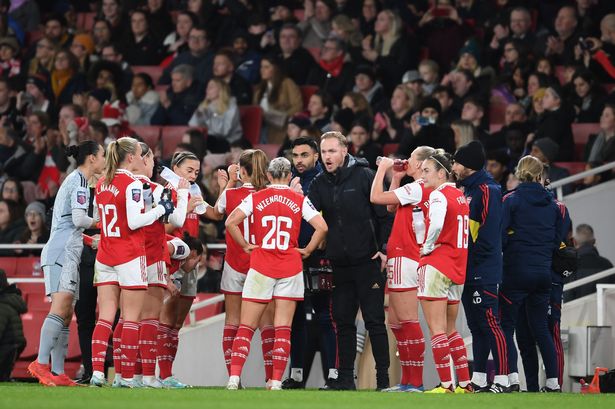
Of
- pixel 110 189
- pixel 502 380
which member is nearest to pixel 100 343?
pixel 110 189

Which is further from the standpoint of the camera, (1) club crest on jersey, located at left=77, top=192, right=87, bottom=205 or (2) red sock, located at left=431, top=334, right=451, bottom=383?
(1) club crest on jersey, located at left=77, top=192, right=87, bottom=205

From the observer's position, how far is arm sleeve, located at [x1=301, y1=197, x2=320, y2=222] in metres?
11.0

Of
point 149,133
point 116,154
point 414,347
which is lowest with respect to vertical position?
point 414,347

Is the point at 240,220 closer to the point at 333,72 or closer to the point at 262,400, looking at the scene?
the point at 262,400

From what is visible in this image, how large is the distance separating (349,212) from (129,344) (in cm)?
216

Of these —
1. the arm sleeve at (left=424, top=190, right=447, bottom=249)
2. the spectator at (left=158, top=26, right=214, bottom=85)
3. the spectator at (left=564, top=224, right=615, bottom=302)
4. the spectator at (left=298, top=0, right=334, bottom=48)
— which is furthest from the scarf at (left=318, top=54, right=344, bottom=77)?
the arm sleeve at (left=424, top=190, right=447, bottom=249)

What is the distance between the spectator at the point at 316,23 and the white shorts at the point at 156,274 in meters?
8.93

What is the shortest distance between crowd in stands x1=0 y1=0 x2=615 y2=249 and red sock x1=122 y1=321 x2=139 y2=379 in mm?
4320

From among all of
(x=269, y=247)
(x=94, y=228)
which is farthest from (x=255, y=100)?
(x=269, y=247)

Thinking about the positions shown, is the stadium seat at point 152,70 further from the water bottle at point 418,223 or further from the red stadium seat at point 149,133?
the water bottle at point 418,223

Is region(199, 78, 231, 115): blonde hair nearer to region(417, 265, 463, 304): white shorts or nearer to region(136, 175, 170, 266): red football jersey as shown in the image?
region(136, 175, 170, 266): red football jersey

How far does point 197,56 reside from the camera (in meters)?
19.4

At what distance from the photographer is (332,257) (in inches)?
443

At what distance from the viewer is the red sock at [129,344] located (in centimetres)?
1075
